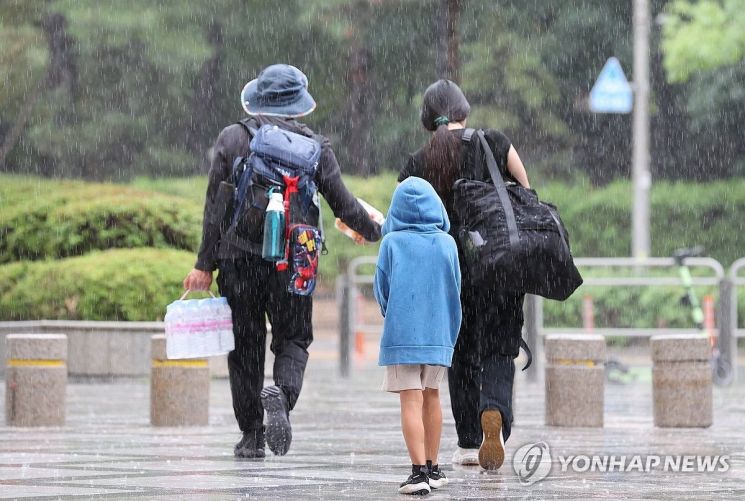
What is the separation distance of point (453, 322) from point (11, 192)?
43.5 feet

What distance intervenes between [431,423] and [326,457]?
1.60m

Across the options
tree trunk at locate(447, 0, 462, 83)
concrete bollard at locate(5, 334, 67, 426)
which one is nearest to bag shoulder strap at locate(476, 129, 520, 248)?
concrete bollard at locate(5, 334, 67, 426)

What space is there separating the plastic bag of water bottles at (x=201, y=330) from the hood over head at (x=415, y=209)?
1.58 meters

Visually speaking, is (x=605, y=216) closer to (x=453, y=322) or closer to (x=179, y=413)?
(x=179, y=413)

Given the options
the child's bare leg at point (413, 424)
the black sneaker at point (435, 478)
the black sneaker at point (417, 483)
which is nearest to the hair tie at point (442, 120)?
the child's bare leg at point (413, 424)

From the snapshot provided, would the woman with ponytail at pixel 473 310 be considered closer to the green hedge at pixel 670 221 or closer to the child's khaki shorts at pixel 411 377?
the child's khaki shorts at pixel 411 377

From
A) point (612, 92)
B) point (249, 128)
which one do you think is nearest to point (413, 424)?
point (249, 128)

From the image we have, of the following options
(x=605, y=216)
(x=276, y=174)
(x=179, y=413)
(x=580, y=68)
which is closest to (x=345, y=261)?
(x=605, y=216)

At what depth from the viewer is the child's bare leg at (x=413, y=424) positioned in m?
7.57

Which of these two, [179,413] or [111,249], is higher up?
[111,249]

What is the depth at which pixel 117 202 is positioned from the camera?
1914 centimetres

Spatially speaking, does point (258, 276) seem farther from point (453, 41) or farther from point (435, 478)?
point (453, 41)

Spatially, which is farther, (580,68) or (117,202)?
(580,68)

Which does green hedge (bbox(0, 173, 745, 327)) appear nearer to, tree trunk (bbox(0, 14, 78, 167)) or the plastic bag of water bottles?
Answer: the plastic bag of water bottles
